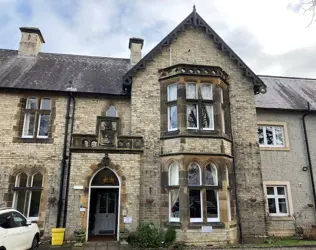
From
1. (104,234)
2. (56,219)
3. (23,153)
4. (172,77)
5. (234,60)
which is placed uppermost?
(234,60)

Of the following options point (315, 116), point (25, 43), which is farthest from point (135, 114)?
point (315, 116)

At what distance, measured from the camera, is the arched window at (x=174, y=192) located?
1091 cm

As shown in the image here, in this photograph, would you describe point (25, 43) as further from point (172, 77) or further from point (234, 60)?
point (234, 60)

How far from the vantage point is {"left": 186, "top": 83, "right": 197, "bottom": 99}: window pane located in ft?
40.0

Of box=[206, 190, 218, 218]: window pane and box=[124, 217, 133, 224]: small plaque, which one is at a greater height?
box=[206, 190, 218, 218]: window pane

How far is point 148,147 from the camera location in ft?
39.0

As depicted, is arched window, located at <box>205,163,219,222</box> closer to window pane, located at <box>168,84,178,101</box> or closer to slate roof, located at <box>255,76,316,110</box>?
window pane, located at <box>168,84,178,101</box>

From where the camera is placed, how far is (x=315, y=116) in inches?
606

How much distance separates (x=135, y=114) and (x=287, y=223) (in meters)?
9.55

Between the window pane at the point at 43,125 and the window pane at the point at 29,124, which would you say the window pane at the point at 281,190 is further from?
the window pane at the point at 29,124

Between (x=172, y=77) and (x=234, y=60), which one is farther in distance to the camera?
(x=234, y=60)

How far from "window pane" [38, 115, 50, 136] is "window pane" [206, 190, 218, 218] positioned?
8.20 metres

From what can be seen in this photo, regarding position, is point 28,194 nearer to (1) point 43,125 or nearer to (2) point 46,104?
(1) point 43,125

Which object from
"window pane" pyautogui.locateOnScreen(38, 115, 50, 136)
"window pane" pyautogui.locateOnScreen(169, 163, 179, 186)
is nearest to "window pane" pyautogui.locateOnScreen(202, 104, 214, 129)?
"window pane" pyautogui.locateOnScreen(169, 163, 179, 186)
